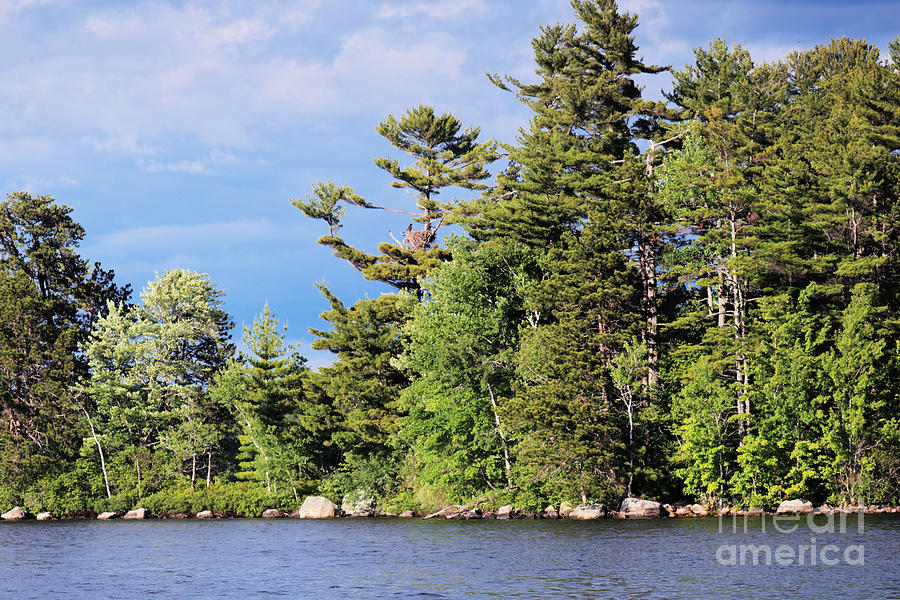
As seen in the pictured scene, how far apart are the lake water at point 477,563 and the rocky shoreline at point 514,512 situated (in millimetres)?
2631

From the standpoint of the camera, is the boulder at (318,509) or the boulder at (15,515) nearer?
the boulder at (318,509)

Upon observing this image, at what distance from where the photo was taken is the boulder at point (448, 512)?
52.5 m

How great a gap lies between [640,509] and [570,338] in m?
8.51

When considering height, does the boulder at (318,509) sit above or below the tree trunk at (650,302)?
below

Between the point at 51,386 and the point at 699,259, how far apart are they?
4489 centimetres

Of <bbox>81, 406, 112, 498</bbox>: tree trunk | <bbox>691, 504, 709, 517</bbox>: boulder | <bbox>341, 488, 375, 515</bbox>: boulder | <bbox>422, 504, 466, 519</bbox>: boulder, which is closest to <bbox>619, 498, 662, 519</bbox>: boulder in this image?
<bbox>691, 504, 709, 517</bbox>: boulder

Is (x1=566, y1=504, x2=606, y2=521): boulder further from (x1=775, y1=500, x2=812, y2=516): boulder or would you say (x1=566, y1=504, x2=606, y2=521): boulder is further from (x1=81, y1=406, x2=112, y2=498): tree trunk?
(x1=81, y1=406, x2=112, y2=498): tree trunk

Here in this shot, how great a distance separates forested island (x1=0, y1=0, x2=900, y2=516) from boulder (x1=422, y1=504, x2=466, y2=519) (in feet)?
1.69

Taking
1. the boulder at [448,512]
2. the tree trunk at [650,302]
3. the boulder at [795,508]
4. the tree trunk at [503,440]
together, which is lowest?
the boulder at [448,512]

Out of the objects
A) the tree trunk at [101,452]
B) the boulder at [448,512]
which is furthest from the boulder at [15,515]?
the boulder at [448,512]

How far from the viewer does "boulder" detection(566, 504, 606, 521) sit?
Answer: 149ft

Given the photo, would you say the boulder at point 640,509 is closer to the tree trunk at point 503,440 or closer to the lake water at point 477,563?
the lake water at point 477,563

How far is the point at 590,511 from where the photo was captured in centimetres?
4553

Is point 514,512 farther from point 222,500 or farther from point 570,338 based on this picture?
point 222,500
